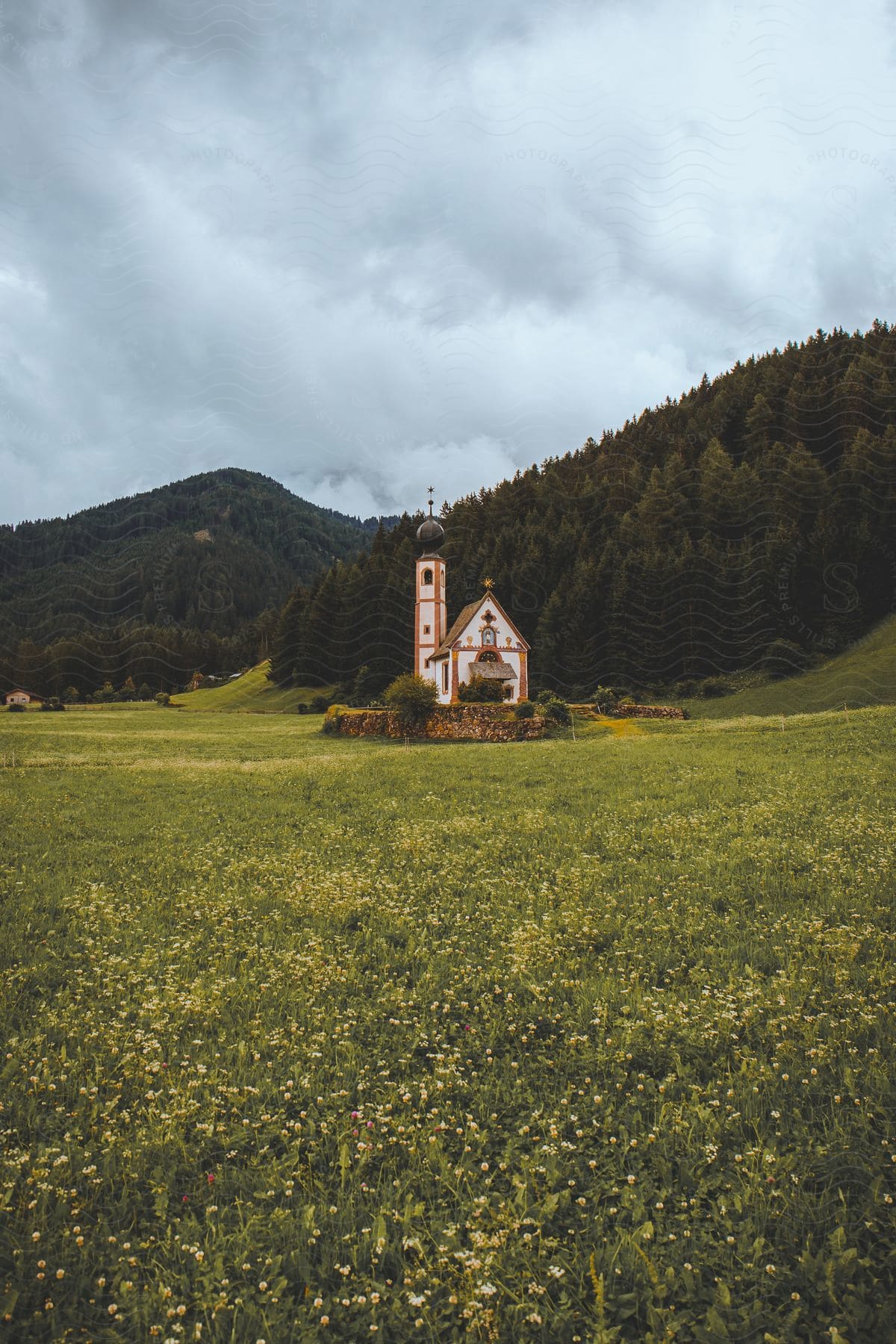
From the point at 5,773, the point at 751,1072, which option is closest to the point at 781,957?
the point at 751,1072

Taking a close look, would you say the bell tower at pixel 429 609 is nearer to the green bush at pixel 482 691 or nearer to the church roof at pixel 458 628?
the church roof at pixel 458 628

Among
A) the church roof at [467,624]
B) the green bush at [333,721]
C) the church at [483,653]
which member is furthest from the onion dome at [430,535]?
the green bush at [333,721]

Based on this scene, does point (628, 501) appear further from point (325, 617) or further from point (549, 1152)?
point (549, 1152)

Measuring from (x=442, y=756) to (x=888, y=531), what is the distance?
179 feet

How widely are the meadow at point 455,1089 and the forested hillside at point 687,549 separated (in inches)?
2023

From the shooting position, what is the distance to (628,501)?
89.4 metres

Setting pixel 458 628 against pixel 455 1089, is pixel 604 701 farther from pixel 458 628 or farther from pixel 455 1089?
pixel 455 1089

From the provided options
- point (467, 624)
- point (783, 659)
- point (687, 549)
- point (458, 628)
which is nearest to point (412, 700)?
point (467, 624)

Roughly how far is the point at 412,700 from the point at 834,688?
28778 millimetres

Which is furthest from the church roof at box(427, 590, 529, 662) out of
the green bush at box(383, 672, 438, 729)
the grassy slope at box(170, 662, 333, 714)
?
the grassy slope at box(170, 662, 333, 714)

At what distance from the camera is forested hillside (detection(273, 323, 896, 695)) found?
58688 millimetres

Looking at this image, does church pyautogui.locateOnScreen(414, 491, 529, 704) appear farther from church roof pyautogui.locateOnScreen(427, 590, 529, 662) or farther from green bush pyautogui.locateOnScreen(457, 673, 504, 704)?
green bush pyautogui.locateOnScreen(457, 673, 504, 704)

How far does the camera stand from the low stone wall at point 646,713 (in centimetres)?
4238

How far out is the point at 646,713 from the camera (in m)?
42.9
